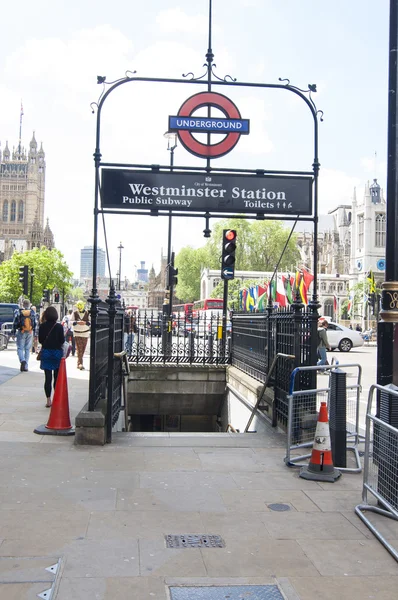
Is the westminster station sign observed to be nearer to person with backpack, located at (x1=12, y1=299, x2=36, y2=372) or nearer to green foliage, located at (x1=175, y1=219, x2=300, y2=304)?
person with backpack, located at (x1=12, y1=299, x2=36, y2=372)

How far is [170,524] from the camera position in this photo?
4.59 m

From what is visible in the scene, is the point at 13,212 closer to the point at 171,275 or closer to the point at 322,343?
the point at 171,275

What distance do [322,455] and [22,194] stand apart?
15926 centimetres

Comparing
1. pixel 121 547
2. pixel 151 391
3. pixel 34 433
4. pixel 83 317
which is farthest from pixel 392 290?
pixel 83 317

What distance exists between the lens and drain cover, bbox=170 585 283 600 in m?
3.44

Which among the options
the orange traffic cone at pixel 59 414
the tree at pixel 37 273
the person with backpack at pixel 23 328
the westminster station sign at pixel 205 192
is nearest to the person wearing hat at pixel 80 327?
the person with backpack at pixel 23 328

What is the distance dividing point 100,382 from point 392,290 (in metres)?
4.31

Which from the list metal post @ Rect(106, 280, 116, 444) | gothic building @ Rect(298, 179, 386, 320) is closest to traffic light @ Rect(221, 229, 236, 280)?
metal post @ Rect(106, 280, 116, 444)

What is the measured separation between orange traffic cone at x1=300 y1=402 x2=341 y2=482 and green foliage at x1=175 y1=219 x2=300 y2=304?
74763 millimetres

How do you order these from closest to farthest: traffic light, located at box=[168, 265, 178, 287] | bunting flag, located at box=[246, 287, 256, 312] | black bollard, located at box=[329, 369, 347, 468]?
black bollard, located at box=[329, 369, 347, 468] → traffic light, located at box=[168, 265, 178, 287] → bunting flag, located at box=[246, 287, 256, 312]

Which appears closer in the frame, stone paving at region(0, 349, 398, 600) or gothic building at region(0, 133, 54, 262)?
stone paving at region(0, 349, 398, 600)

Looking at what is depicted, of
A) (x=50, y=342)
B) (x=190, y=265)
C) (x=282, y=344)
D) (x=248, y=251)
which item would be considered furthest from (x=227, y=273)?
(x=190, y=265)

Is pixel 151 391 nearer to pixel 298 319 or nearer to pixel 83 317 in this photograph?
pixel 83 317

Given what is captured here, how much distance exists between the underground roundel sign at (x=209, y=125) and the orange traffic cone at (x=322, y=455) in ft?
13.5
